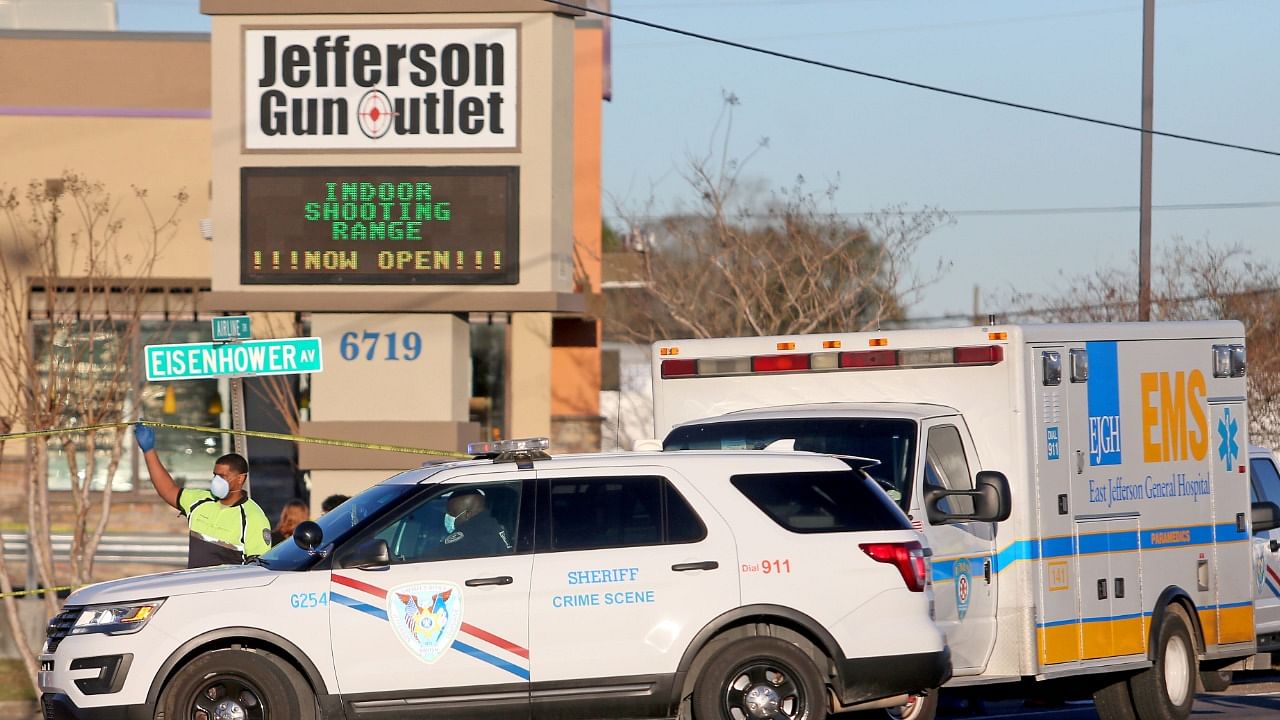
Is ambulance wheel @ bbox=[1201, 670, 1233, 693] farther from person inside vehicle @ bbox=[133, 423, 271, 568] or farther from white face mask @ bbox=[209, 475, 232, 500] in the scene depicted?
white face mask @ bbox=[209, 475, 232, 500]

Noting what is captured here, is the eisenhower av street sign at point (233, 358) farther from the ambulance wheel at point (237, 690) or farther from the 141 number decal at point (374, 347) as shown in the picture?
the 141 number decal at point (374, 347)

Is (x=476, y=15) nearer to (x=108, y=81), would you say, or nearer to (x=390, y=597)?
(x=108, y=81)

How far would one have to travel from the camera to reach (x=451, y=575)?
29.2 ft

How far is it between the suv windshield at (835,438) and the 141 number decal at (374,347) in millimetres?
8098

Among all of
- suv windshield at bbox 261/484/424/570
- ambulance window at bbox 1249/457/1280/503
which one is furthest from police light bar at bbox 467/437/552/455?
ambulance window at bbox 1249/457/1280/503

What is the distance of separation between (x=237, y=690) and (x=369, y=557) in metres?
0.98

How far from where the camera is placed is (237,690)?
8859 mm

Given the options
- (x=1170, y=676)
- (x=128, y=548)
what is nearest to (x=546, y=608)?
(x=1170, y=676)

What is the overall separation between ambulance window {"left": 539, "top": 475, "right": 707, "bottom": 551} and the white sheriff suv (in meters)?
0.01

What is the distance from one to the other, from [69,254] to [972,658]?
1592cm

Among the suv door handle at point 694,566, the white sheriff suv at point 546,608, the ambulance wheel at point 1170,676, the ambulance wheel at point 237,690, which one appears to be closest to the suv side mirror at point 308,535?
the white sheriff suv at point 546,608

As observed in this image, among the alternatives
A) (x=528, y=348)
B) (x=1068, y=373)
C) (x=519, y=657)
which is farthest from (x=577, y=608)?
(x=528, y=348)

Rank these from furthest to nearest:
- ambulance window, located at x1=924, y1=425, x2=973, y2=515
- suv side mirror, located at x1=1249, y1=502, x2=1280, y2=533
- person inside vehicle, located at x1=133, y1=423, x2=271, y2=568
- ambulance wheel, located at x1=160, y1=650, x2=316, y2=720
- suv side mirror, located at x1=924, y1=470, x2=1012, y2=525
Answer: suv side mirror, located at x1=1249, y1=502, x2=1280, y2=533
person inside vehicle, located at x1=133, y1=423, x2=271, y2=568
ambulance window, located at x1=924, y1=425, x2=973, y2=515
suv side mirror, located at x1=924, y1=470, x2=1012, y2=525
ambulance wheel, located at x1=160, y1=650, x2=316, y2=720

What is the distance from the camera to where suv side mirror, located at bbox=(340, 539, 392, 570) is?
8883 millimetres
